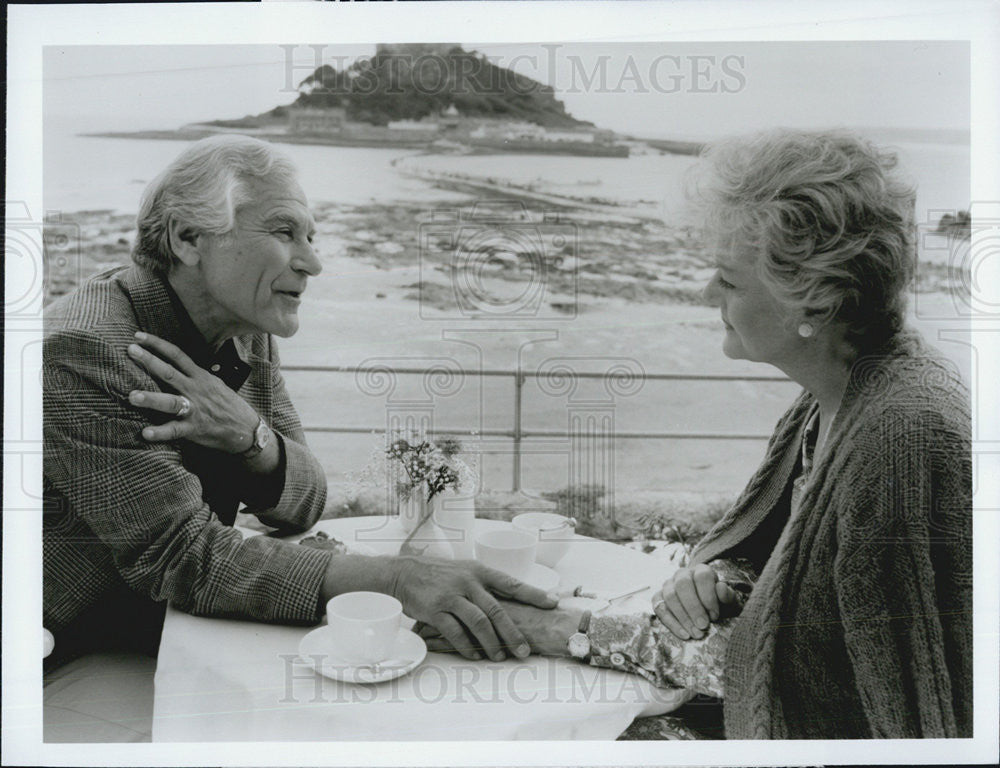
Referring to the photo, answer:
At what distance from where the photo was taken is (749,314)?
1.86m

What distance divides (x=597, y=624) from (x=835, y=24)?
140 cm

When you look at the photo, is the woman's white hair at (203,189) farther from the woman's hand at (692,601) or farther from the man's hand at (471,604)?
the woman's hand at (692,601)

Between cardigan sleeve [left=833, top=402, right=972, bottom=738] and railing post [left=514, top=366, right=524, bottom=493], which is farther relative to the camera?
railing post [left=514, top=366, right=524, bottom=493]

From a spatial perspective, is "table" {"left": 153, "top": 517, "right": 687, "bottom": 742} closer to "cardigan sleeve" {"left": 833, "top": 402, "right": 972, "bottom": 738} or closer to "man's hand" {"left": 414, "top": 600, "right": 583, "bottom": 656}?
"man's hand" {"left": 414, "top": 600, "right": 583, "bottom": 656}

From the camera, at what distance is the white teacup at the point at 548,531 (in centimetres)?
194

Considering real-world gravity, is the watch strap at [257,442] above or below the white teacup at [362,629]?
above

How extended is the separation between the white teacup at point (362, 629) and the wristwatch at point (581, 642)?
35 cm

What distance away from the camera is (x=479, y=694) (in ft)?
6.21

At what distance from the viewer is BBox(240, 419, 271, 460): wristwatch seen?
1949 millimetres

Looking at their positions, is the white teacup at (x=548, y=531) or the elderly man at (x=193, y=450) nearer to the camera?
the elderly man at (x=193, y=450)

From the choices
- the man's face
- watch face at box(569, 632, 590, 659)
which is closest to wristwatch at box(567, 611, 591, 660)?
watch face at box(569, 632, 590, 659)

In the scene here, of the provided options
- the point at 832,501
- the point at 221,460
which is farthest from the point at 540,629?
the point at 221,460

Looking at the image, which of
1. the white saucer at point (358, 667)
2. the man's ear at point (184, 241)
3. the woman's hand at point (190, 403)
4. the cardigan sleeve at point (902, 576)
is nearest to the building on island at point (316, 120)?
the man's ear at point (184, 241)

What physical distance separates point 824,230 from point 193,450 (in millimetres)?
1332
